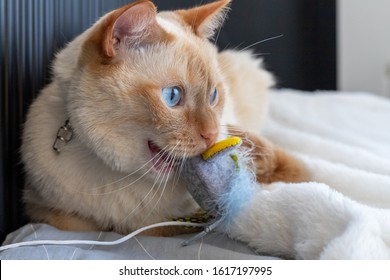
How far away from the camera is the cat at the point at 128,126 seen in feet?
2.98

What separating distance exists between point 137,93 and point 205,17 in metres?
0.31

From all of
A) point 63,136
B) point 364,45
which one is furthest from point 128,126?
point 364,45

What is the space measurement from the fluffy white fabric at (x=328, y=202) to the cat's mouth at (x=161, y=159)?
0.53ft

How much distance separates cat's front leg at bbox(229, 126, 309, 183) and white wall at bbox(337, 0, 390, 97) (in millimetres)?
1916

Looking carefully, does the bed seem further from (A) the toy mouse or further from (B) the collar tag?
(B) the collar tag

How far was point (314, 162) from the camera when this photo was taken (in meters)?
1.18

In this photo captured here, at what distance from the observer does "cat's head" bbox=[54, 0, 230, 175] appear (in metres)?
0.90

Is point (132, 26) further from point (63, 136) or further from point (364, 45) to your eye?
point (364, 45)

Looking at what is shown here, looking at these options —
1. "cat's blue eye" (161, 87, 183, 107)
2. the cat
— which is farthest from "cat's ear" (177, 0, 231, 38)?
"cat's blue eye" (161, 87, 183, 107)

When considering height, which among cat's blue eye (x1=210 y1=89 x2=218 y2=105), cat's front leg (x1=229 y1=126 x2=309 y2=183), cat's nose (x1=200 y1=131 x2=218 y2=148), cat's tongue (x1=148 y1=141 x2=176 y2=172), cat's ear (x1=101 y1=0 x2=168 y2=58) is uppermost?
cat's ear (x1=101 y1=0 x2=168 y2=58)
